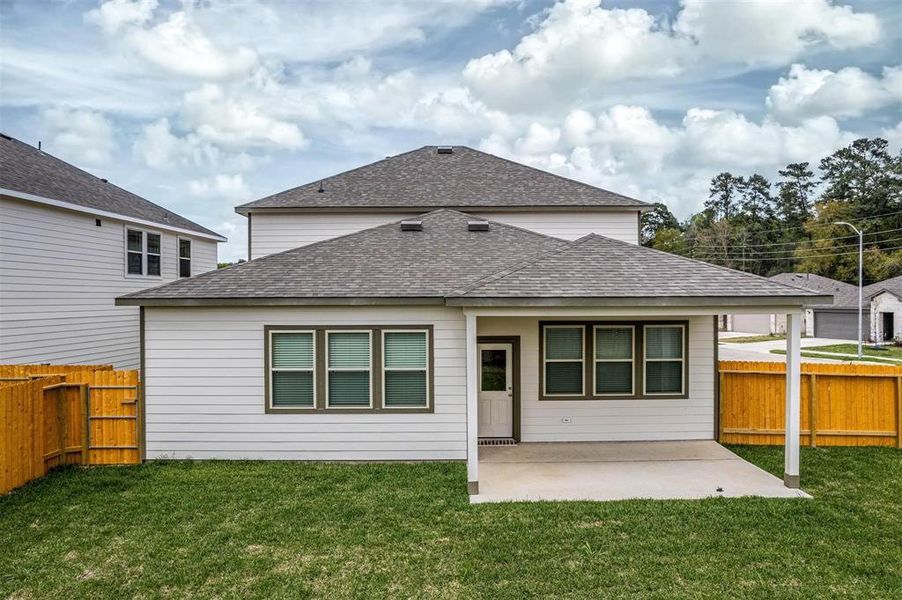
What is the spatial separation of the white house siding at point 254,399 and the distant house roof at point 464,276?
32 cm

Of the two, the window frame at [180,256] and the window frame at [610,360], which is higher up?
the window frame at [180,256]

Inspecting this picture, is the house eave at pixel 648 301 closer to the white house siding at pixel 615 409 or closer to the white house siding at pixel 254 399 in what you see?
the white house siding at pixel 254 399

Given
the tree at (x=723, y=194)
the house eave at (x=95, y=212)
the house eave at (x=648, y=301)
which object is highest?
the tree at (x=723, y=194)

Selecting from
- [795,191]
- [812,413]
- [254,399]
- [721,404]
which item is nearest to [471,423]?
[254,399]

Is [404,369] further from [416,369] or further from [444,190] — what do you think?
[444,190]

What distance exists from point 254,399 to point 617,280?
21.2 ft

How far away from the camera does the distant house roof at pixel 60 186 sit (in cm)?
1170

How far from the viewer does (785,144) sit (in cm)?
5806

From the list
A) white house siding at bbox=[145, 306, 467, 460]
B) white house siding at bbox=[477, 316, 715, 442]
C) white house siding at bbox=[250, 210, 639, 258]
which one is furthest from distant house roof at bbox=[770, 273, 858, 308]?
white house siding at bbox=[145, 306, 467, 460]

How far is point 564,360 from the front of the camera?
9594 mm

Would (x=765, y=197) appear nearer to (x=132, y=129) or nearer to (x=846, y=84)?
(x=846, y=84)

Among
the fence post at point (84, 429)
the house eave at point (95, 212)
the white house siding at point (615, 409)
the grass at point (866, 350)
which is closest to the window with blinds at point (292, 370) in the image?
the fence post at point (84, 429)

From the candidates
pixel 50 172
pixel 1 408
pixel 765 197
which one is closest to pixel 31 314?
pixel 50 172

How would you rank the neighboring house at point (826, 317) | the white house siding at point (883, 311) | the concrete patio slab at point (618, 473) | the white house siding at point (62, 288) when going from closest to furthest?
the concrete patio slab at point (618, 473) < the white house siding at point (62, 288) < the white house siding at point (883, 311) < the neighboring house at point (826, 317)
